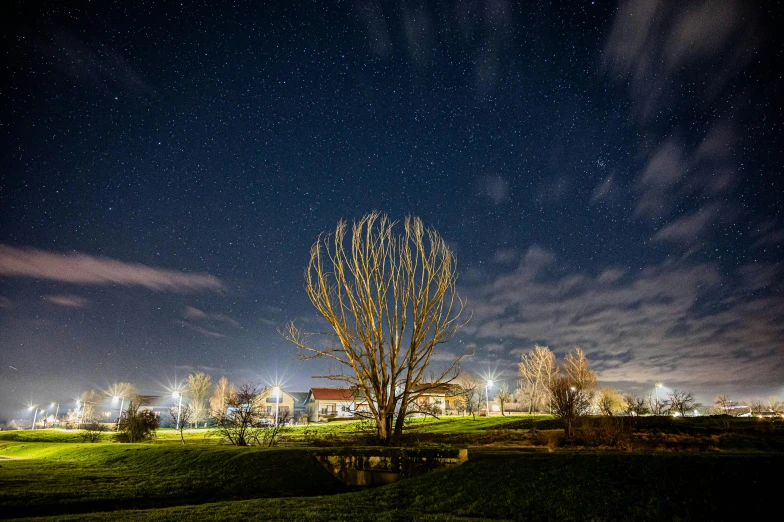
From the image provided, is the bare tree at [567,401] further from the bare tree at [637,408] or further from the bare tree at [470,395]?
the bare tree at [470,395]

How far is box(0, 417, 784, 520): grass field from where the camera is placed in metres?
8.63

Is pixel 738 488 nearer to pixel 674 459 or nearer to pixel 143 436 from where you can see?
pixel 674 459

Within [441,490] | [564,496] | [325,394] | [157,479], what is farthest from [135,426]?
[325,394]

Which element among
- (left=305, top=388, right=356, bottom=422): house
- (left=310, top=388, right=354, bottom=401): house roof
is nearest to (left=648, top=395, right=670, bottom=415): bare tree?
(left=305, top=388, right=356, bottom=422): house

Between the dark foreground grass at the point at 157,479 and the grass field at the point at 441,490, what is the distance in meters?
0.04

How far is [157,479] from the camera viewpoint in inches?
605

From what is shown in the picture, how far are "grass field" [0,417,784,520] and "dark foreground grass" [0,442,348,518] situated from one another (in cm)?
4

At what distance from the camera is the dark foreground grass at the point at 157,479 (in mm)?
11547

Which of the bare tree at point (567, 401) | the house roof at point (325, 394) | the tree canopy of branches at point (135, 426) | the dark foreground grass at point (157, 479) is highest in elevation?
the house roof at point (325, 394)

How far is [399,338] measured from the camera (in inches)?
832

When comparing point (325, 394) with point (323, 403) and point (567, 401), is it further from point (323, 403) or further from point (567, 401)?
point (567, 401)

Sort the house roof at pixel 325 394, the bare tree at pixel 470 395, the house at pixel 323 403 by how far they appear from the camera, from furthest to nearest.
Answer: the house roof at pixel 325 394, the house at pixel 323 403, the bare tree at pixel 470 395

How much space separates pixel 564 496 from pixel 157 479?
13357mm

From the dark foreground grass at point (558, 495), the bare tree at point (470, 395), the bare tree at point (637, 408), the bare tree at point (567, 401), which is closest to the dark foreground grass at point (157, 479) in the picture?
the dark foreground grass at point (558, 495)
